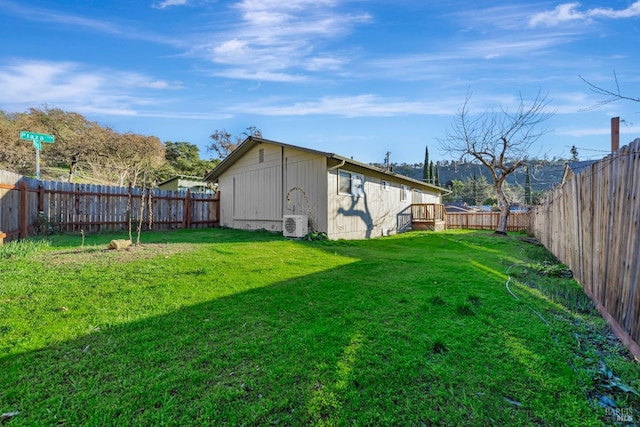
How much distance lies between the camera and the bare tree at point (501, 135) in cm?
1293

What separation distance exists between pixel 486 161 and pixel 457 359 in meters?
14.4

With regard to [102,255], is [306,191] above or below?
above

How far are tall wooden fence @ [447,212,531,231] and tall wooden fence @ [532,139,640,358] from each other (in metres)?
17.0

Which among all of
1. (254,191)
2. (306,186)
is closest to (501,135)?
(306,186)

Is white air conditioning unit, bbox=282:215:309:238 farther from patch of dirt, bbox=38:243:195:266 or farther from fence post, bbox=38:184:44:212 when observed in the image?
fence post, bbox=38:184:44:212

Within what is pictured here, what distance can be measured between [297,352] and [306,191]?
25.7ft

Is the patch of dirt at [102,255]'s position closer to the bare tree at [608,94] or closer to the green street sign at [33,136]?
the green street sign at [33,136]

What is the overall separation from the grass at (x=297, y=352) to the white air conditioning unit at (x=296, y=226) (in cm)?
492

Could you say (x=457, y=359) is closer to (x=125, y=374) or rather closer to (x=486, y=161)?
(x=125, y=374)

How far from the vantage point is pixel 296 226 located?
9172 mm

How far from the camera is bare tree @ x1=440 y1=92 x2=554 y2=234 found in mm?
12930

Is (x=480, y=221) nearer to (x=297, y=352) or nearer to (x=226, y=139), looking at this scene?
(x=297, y=352)

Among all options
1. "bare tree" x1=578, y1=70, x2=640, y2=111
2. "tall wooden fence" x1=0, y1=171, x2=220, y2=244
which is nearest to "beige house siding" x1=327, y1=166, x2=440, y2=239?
"tall wooden fence" x1=0, y1=171, x2=220, y2=244

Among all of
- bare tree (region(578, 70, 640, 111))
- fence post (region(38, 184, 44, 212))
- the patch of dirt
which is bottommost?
the patch of dirt
